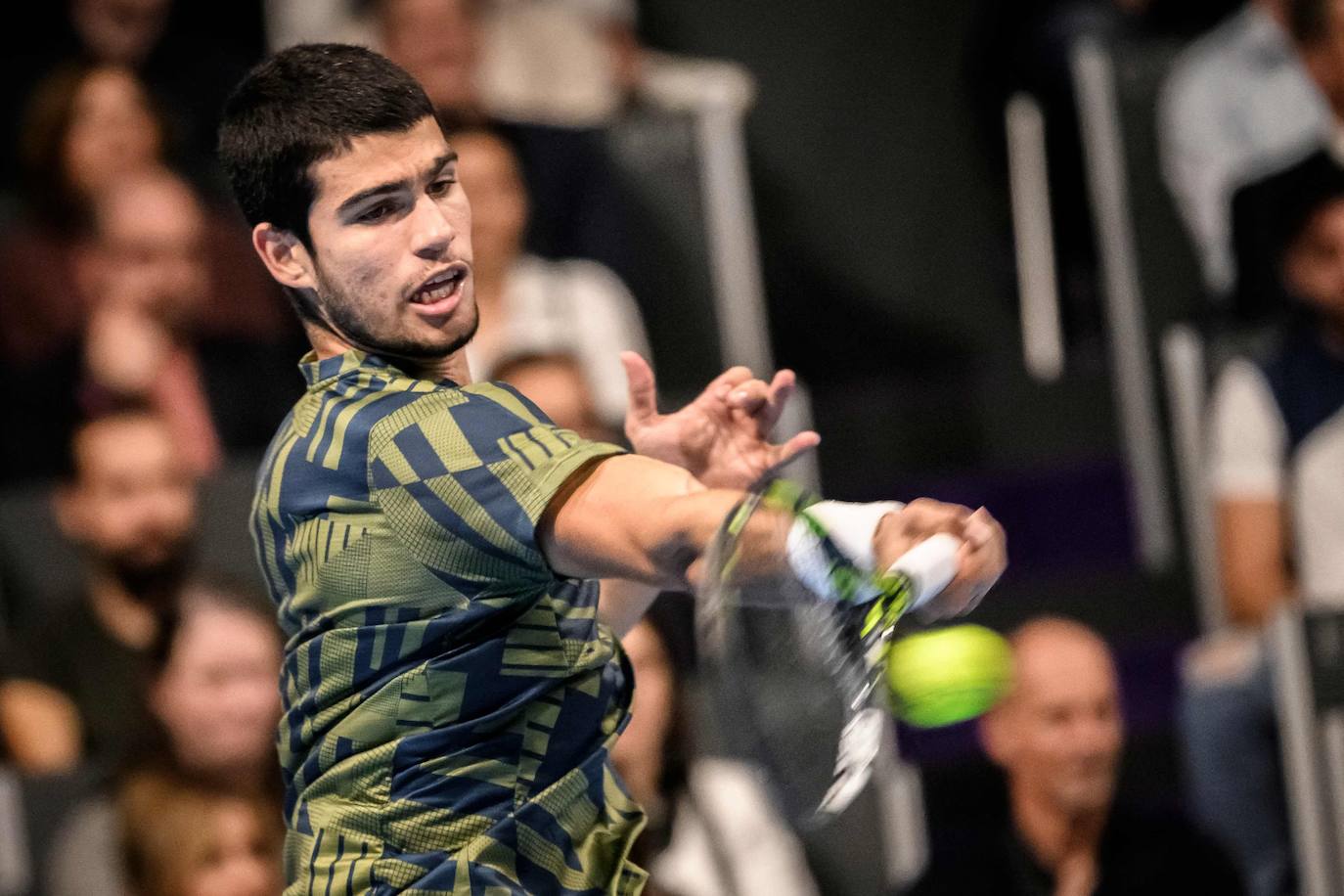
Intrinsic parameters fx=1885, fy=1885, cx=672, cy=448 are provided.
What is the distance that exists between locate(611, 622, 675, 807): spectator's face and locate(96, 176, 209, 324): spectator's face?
162 cm

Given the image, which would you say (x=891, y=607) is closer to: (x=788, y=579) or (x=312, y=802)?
(x=788, y=579)

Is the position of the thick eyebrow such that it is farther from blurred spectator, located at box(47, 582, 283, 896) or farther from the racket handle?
blurred spectator, located at box(47, 582, 283, 896)

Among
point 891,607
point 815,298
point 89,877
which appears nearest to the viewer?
point 891,607

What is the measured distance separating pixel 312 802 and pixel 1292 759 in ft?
7.87

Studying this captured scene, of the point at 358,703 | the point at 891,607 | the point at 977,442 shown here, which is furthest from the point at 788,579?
the point at 977,442

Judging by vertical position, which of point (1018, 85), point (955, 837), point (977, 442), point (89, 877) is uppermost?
point (1018, 85)

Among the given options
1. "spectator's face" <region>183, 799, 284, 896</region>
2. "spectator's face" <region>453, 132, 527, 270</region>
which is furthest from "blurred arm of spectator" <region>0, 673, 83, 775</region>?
"spectator's face" <region>453, 132, 527, 270</region>

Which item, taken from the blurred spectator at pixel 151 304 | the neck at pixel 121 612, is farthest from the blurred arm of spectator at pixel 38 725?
the blurred spectator at pixel 151 304

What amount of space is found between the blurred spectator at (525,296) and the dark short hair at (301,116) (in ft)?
7.73

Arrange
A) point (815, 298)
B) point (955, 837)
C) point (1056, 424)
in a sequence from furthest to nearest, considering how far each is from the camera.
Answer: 1. point (815, 298)
2. point (1056, 424)
3. point (955, 837)

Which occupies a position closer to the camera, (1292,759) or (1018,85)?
(1292,759)

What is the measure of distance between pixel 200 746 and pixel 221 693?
4.4 inches

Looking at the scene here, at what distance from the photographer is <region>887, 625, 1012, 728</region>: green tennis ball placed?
1.48 m

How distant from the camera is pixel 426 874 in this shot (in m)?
1.68
